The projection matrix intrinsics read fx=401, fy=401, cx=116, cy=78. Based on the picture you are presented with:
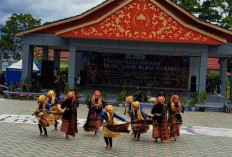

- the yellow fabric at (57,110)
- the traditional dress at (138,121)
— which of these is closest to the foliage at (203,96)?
the traditional dress at (138,121)

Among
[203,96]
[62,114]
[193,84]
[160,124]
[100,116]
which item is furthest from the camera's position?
[193,84]

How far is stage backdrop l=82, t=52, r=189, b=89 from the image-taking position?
31.0m

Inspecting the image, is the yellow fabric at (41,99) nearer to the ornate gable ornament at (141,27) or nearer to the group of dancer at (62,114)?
the group of dancer at (62,114)

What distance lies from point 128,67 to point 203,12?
9.87 m

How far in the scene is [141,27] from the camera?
22.9 meters

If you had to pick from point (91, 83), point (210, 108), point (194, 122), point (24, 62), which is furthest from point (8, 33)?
point (194, 122)

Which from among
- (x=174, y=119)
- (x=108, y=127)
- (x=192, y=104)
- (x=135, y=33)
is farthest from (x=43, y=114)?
(x=192, y=104)

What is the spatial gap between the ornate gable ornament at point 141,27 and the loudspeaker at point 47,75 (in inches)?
145

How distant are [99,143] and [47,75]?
14.9 meters

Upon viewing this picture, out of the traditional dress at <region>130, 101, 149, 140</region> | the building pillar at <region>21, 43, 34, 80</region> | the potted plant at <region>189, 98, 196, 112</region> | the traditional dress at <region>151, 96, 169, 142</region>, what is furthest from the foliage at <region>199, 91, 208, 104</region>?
the traditional dress at <region>130, 101, 149, 140</region>

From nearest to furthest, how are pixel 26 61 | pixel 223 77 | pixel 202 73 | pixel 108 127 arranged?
pixel 108 127, pixel 202 73, pixel 26 61, pixel 223 77

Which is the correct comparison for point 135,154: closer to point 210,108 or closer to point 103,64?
point 210,108

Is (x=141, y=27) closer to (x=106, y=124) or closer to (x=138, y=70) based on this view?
(x=138, y=70)

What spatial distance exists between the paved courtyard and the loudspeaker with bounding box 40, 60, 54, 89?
939cm
